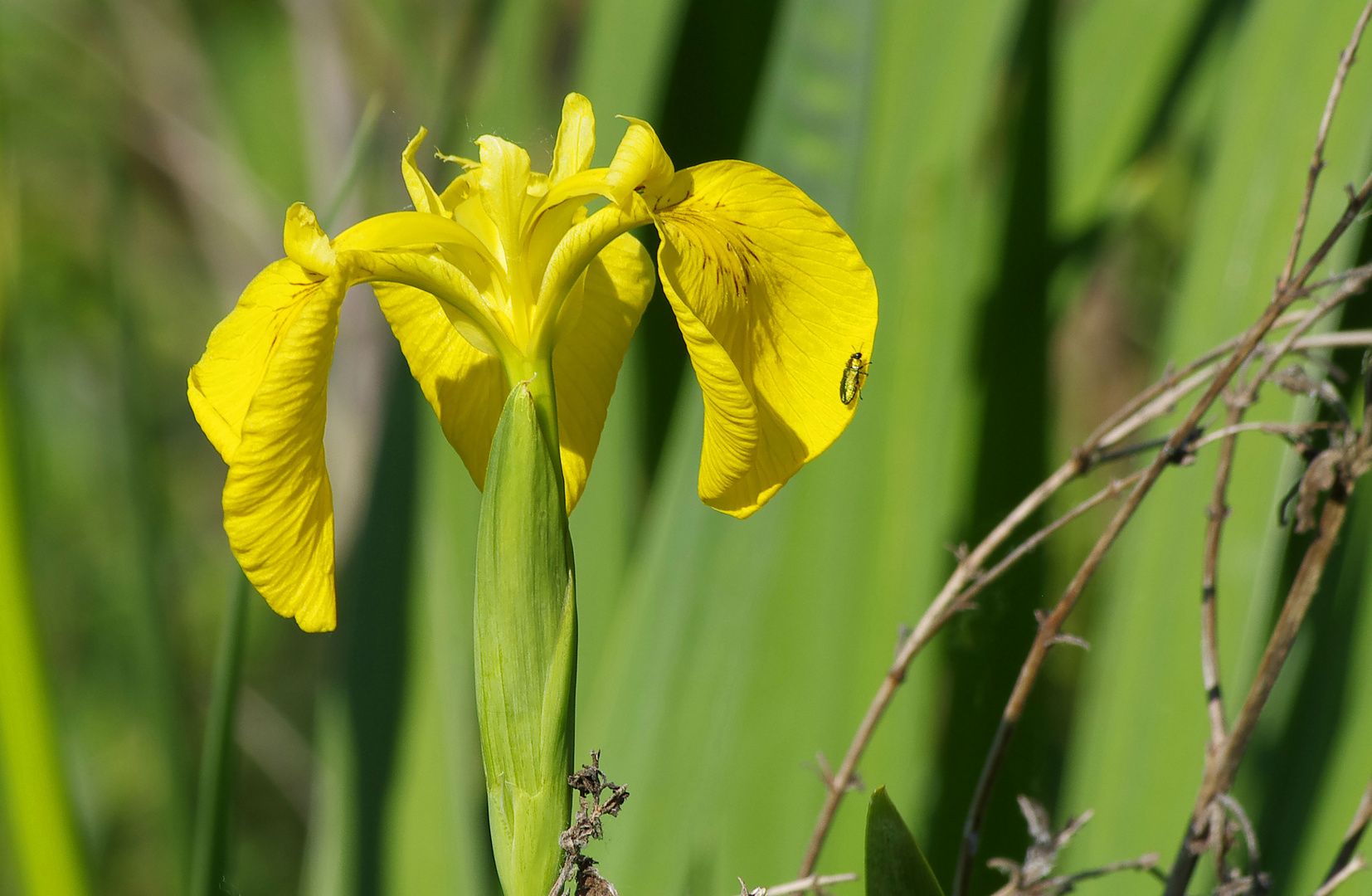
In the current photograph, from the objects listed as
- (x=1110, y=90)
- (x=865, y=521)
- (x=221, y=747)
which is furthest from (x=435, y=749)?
(x=1110, y=90)

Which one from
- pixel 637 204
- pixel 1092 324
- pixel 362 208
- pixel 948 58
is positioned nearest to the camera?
pixel 637 204

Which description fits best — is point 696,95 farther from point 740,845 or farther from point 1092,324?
point 1092,324

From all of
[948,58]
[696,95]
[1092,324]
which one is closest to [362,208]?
[696,95]

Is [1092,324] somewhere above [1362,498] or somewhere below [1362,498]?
above

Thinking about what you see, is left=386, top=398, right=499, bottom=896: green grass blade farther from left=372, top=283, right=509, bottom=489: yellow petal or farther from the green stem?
left=372, top=283, right=509, bottom=489: yellow petal

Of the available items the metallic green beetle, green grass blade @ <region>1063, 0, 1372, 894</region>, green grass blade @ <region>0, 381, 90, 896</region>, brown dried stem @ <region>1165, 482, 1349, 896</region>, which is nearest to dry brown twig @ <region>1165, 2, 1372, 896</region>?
brown dried stem @ <region>1165, 482, 1349, 896</region>

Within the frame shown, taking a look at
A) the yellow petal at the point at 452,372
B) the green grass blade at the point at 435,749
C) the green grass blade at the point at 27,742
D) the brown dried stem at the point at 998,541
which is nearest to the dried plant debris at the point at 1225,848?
the brown dried stem at the point at 998,541
